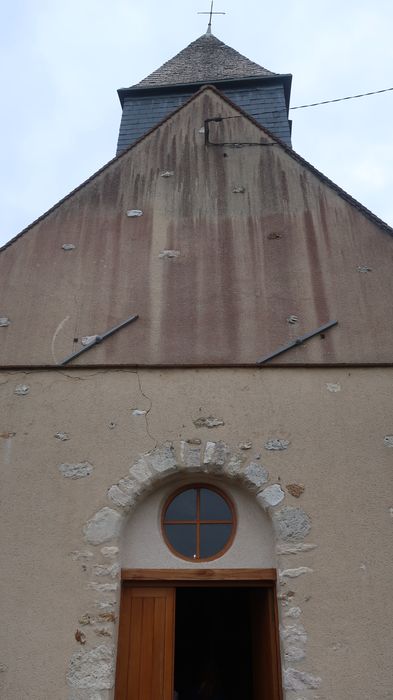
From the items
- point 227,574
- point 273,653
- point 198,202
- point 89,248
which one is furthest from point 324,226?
point 273,653

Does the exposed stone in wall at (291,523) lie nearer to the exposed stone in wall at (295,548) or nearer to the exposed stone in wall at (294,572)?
the exposed stone in wall at (295,548)

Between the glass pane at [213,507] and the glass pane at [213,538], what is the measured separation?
0.25 feet

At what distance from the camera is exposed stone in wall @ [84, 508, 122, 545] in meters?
Result: 4.37

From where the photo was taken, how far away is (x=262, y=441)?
4648 millimetres

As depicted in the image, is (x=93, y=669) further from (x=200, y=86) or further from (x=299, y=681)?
(x=200, y=86)

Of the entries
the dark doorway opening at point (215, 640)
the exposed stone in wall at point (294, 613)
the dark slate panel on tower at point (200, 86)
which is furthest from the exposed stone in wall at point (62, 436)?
the dark slate panel on tower at point (200, 86)

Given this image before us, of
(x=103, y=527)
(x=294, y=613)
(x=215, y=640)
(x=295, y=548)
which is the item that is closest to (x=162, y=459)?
(x=103, y=527)

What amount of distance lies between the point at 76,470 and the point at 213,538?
1.21m

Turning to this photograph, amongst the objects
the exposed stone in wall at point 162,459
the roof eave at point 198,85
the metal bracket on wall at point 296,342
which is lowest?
the exposed stone in wall at point 162,459

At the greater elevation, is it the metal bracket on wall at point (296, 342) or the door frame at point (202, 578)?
the metal bracket on wall at point (296, 342)

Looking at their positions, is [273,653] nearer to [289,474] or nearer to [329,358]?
[289,474]

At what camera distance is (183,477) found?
4.70 meters

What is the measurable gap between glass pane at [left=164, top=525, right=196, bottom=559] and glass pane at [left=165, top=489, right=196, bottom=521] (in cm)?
8

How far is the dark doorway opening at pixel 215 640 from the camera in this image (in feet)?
21.1
